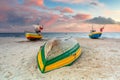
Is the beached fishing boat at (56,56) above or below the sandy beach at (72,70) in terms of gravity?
above

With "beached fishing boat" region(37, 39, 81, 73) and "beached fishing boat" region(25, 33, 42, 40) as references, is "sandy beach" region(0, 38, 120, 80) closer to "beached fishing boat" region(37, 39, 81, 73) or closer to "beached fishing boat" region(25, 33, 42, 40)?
"beached fishing boat" region(37, 39, 81, 73)

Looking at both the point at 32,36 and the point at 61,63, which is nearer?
the point at 61,63

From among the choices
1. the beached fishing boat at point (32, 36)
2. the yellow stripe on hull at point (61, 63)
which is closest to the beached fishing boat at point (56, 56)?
the yellow stripe on hull at point (61, 63)

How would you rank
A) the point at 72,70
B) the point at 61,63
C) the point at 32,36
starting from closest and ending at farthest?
the point at 72,70, the point at 61,63, the point at 32,36

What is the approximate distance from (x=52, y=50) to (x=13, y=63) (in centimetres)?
286

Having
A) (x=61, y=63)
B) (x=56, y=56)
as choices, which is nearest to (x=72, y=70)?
(x=61, y=63)

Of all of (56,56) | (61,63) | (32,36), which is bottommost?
(32,36)

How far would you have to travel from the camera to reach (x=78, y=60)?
9.66 m

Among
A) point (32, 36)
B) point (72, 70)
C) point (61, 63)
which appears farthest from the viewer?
point (32, 36)

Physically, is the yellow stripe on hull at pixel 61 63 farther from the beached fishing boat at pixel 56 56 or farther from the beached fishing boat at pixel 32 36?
the beached fishing boat at pixel 32 36

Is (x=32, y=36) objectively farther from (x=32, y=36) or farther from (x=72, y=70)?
(x=72, y=70)

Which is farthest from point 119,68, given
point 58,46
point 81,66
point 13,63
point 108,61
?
point 13,63

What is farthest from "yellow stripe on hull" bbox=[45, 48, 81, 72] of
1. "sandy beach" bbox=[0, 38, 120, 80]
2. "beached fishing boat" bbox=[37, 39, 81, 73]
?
"sandy beach" bbox=[0, 38, 120, 80]

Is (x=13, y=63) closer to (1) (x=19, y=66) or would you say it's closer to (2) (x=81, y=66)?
(1) (x=19, y=66)
